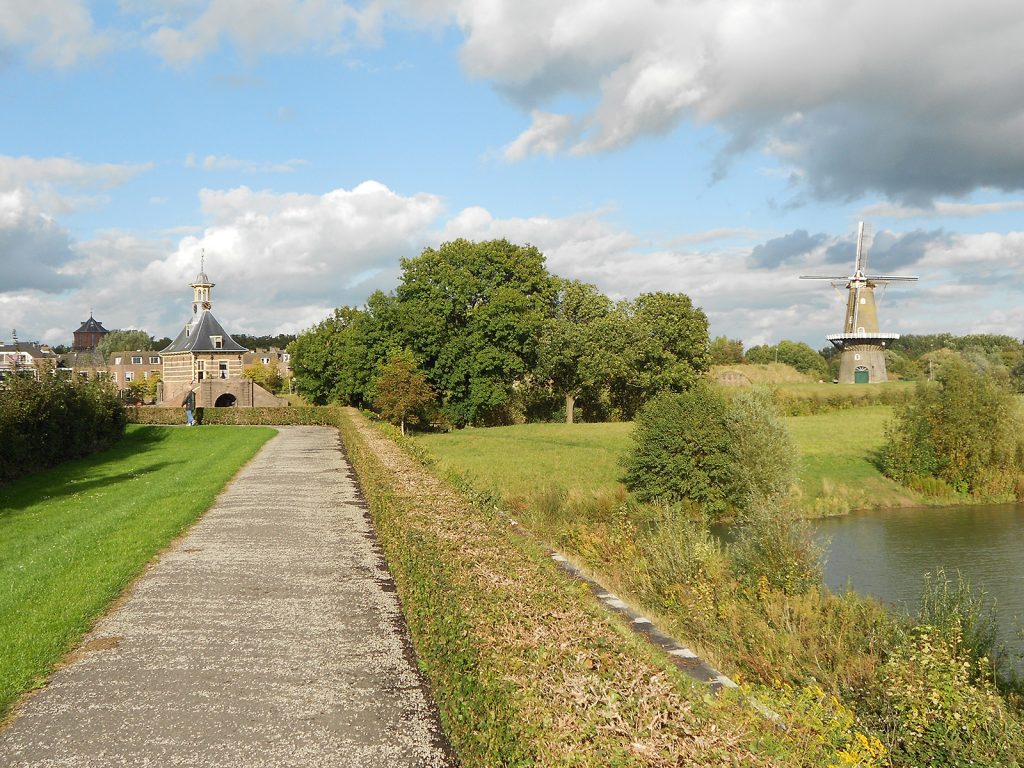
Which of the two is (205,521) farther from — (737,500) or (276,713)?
(737,500)

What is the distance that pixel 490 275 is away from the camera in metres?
53.2

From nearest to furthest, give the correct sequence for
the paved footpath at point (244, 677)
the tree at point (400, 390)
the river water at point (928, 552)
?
the paved footpath at point (244, 677)
the river water at point (928, 552)
the tree at point (400, 390)

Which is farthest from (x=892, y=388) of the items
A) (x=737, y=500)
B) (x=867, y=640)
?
(x=867, y=640)

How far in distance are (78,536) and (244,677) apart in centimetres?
832

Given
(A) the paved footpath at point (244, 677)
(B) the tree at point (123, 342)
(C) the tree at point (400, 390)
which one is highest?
(B) the tree at point (123, 342)

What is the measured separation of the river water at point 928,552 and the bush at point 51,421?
2371 cm

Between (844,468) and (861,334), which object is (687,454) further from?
(861,334)

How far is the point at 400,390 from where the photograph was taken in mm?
45781

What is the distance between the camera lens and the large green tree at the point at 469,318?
5038 cm

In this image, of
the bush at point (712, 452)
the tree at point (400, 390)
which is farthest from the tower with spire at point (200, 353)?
the bush at point (712, 452)

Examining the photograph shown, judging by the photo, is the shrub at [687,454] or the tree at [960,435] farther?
the tree at [960,435]

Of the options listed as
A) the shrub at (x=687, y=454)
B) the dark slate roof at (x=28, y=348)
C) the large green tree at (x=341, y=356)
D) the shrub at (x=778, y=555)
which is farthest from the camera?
the dark slate roof at (x=28, y=348)

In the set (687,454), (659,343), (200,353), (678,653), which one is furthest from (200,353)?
(678,653)

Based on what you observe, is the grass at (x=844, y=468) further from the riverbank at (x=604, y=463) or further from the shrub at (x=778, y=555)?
the shrub at (x=778, y=555)
